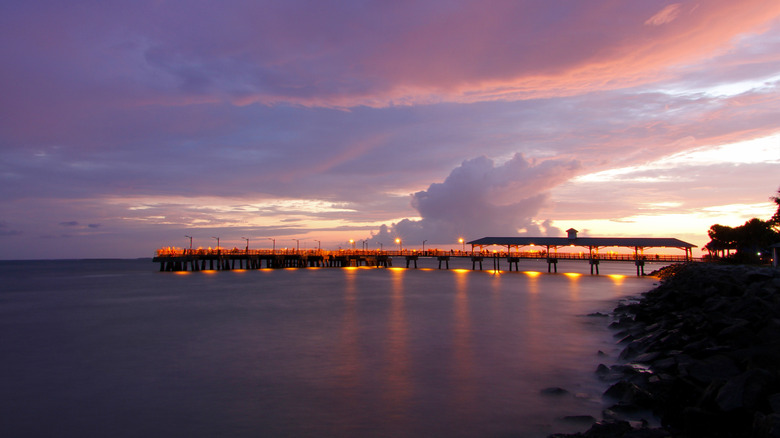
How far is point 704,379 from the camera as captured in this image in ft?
32.3

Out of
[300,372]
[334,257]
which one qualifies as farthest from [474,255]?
[300,372]

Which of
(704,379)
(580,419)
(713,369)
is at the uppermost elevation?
(713,369)

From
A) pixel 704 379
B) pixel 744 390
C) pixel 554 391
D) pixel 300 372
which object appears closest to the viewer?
pixel 744 390

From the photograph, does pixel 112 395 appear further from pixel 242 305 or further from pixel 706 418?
pixel 242 305

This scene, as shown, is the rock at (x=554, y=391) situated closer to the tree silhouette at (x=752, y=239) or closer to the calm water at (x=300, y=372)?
the calm water at (x=300, y=372)

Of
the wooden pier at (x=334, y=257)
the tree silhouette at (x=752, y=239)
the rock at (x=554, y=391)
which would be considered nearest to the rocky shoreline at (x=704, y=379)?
the rock at (x=554, y=391)

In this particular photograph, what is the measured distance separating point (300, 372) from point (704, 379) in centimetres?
1238

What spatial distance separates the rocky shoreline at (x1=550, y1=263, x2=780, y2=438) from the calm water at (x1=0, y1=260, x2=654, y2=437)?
1188 mm

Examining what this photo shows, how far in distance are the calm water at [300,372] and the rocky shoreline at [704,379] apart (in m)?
Result: 1.19

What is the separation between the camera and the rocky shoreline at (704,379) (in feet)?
26.4

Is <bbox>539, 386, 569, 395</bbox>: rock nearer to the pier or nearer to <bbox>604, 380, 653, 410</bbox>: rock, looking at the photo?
<bbox>604, 380, 653, 410</bbox>: rock

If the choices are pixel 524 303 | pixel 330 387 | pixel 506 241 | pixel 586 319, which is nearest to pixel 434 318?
pixel 586 319

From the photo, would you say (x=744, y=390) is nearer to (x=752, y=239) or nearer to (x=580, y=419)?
(x=580, y=419)

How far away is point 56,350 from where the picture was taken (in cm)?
2148
